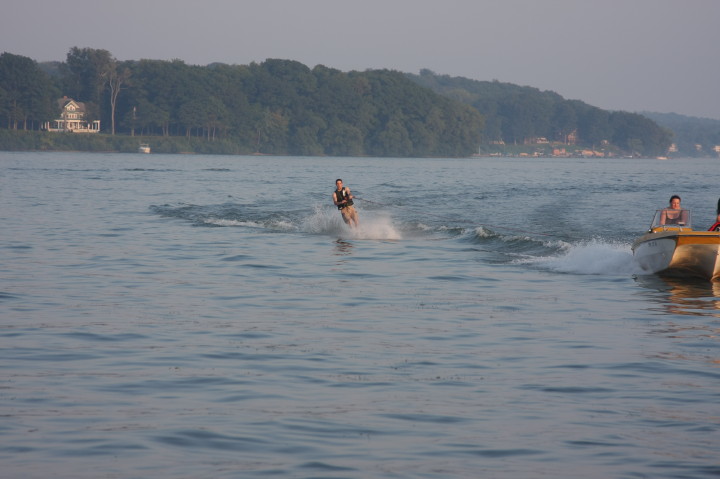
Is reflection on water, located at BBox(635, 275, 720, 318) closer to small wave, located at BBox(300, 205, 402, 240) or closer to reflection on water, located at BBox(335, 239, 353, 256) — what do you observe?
reflection on water, located at BBox(335, 239, 353, 256)

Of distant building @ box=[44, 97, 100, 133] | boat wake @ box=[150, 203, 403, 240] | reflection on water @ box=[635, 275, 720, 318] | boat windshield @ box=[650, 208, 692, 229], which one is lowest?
boat wake @ box=[150, 203, 403, 240]

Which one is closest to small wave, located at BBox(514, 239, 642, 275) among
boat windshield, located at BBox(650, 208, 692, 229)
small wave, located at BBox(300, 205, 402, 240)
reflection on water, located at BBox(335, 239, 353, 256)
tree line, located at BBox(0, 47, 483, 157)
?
boat windshield, located at BBox(650, 208, 692, 229)

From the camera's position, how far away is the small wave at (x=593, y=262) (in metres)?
21.3

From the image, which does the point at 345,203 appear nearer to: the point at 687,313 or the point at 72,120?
the point at 687,313

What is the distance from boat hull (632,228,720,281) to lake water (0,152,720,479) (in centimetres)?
40

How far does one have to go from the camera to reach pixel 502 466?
24.6ft

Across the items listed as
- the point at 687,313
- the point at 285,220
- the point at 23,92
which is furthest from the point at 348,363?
the point at 23,92

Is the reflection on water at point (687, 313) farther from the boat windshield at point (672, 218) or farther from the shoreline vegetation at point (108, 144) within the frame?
the shoreline vegetation at point (108, 144)

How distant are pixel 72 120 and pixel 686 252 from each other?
545 ft

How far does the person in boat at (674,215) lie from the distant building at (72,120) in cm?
16182

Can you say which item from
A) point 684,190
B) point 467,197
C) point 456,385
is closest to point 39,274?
point 456,385

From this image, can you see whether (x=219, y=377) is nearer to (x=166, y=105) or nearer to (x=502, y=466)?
(x=502, y=466)

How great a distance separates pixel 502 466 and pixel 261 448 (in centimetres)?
194

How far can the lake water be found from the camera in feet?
25.3
